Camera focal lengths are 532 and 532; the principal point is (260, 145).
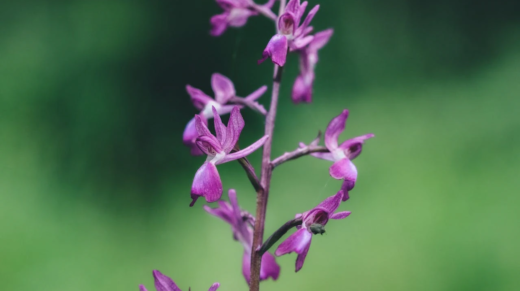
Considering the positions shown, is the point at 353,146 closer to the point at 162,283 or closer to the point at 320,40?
the point at 320,40

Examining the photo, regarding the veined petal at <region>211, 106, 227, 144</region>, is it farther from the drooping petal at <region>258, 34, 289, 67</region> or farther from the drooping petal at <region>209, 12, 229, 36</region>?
the drooping petal at <region>209, 12, 229, 36</region>

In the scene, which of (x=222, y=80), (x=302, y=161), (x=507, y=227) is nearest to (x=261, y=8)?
(x=222, y=80)

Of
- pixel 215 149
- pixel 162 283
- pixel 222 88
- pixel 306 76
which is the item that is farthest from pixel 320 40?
pixel 162 283

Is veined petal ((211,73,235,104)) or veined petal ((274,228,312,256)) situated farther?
veined petal ((211,73,235,104))

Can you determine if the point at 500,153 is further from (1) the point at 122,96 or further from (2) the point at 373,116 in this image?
(1) the point at 122,96

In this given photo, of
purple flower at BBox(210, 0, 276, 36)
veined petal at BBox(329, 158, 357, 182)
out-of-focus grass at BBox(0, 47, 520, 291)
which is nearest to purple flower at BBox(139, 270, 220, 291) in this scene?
veined petal at BBox(329, 158, 357, 182)

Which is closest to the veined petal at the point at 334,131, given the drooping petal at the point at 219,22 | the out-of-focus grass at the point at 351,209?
the drooping petal at the point at 219,22
